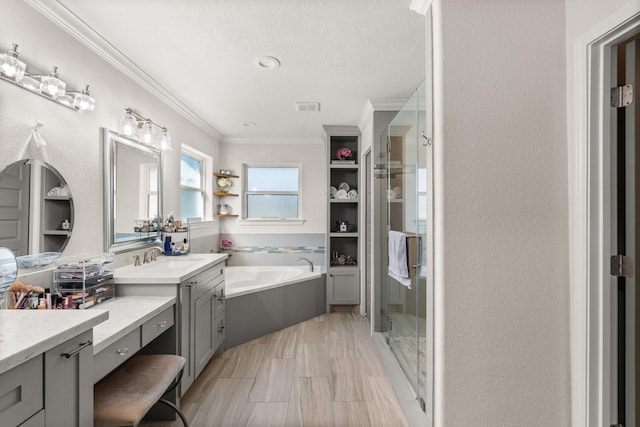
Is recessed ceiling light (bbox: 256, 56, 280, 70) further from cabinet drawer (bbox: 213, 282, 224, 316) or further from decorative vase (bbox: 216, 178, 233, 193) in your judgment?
decorative vase (bbox: 216, 178, 233, 193)

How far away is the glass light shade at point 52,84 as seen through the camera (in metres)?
1.54

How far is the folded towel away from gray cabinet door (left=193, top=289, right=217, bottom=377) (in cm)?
148

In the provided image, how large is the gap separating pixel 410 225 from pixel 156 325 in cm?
173

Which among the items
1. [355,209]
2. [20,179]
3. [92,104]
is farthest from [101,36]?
[355,209]

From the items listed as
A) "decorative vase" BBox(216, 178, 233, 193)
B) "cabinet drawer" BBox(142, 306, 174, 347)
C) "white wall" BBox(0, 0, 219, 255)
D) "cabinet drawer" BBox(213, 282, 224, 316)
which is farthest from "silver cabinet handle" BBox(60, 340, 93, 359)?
"decorative vase" BBox(216, 178, 233, 193)

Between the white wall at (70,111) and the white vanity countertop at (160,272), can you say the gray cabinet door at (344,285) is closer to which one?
the white vanity countertop at (160,272)

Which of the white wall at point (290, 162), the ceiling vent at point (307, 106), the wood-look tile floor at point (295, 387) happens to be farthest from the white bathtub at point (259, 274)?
the ceiling vent at point (307, 106)

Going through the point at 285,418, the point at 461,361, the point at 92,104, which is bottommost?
the point at 285,418

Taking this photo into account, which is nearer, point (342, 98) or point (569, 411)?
point (569, 411)

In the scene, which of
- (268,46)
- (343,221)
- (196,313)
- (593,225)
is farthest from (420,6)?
(343,221)

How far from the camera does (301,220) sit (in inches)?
175

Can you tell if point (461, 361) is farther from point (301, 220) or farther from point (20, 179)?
point (301, 220)

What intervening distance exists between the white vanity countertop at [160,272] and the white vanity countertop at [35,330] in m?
0.76

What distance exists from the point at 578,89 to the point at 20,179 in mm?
2609
